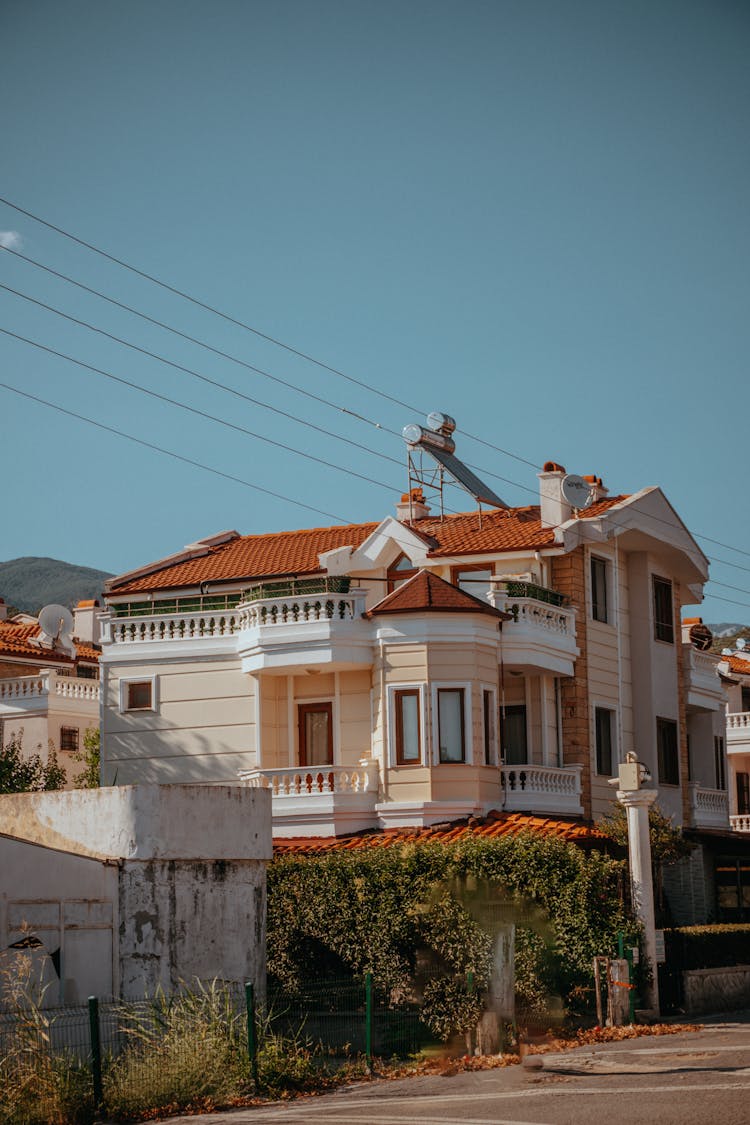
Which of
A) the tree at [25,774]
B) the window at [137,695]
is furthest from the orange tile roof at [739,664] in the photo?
the window at [137,695]

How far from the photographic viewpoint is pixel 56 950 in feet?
65.2

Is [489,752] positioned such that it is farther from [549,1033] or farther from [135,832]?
[135,832]

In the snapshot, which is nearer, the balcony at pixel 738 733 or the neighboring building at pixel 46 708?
the neighboring building at pixel 46 708

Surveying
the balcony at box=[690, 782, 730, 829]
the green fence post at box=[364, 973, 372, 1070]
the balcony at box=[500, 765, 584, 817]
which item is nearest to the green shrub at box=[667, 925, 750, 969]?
the balcony at box=[500, 765, 584, 817]

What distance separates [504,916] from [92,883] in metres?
8.37

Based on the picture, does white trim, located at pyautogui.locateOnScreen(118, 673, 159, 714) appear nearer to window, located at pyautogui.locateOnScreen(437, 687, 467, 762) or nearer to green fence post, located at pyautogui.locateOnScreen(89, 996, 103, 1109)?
window, located at pyautogui.locateOnScreen(437, 687, 467, 762)

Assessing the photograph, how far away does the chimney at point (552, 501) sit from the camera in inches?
1442

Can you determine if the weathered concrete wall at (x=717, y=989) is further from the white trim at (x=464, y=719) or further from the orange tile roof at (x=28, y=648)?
the orange tile roof at (x=28, y=648)

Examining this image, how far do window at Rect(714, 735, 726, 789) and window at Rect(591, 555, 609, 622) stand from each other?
7630mm

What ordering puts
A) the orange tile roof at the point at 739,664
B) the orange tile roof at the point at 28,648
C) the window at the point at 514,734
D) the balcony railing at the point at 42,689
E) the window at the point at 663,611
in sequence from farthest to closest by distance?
the orange tile roof at the point at 739,664 < the orange tile roof at the point at 28,648 < the balcony railing at the point at 42,689 < the window at the point at 663,611 < the window at the point at 514,734

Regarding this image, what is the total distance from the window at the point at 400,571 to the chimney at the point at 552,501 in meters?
3.36

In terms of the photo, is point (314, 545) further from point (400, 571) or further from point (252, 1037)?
point (252, 1037)

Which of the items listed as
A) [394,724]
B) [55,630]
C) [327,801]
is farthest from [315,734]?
[55,630]

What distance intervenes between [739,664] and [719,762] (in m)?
13.4
